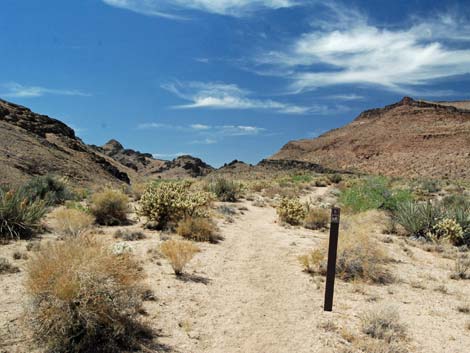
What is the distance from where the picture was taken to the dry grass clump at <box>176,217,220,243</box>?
35.8 feet

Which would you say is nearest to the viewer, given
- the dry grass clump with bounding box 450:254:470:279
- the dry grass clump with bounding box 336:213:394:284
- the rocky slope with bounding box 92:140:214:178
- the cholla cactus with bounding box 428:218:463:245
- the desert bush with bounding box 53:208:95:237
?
the dry grass clump with bounding box 336:213:394:284

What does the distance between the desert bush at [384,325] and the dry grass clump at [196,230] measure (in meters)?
5.63

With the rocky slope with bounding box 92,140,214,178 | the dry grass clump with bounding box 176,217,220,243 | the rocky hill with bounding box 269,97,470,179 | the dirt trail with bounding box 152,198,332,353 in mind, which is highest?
the rocky hill with bounding box 269,97,470,179

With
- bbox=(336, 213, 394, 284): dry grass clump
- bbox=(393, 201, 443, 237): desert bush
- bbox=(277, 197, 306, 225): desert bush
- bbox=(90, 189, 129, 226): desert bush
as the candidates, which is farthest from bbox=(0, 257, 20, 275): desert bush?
bbox=(393, 201, 443, 237): desert bush

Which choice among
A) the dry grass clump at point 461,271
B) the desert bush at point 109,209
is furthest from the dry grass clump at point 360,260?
the desert bush at point 109,209

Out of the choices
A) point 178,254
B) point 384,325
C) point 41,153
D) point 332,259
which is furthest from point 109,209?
point 41,153

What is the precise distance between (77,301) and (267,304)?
3.24 metres

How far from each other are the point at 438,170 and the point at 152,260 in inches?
2700

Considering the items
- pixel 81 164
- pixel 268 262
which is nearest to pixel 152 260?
pixel 268 262

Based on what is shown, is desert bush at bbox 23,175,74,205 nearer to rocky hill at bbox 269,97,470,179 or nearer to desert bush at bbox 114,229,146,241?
desert bush at bbox 114,229,146,241

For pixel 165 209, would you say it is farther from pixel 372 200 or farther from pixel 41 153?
pixel 41 153

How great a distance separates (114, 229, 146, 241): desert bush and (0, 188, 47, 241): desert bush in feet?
6.54

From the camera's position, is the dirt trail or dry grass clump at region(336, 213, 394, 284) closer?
the dirt trail

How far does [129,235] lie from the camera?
1026cm
